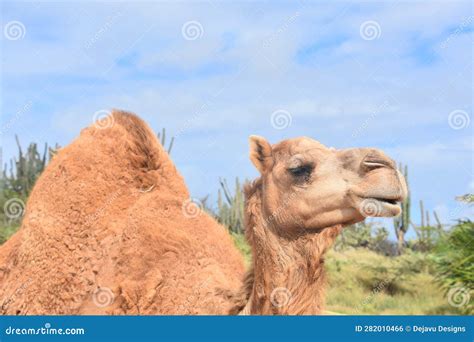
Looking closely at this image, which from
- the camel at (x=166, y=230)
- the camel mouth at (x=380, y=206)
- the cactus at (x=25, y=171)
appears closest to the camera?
the camel mouth at (x=380, y=206)

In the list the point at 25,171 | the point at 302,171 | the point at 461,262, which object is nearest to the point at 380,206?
the point at 302,171

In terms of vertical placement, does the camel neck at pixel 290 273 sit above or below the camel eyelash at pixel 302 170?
below

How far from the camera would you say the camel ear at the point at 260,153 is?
183 inches

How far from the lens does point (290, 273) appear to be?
4281 mm

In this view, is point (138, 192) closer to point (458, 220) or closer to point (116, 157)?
point (116, 157)

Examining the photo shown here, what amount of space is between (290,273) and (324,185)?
62cm

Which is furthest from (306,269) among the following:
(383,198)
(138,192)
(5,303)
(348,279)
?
(348,279)
